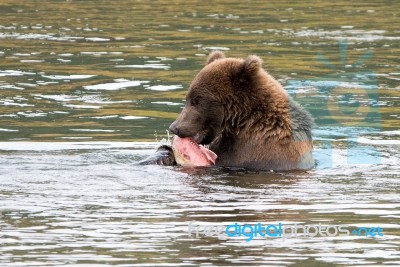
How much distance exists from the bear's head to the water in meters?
0.43

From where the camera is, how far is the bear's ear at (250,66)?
432 inches

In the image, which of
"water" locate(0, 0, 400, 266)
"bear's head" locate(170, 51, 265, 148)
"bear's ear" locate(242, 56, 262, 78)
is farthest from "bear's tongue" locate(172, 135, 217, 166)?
"bear's ear" locate(242, 56, 262, 78)

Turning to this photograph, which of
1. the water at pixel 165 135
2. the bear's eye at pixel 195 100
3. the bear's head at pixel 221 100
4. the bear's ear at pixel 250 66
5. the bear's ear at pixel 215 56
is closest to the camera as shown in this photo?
the water at pixel 165 135

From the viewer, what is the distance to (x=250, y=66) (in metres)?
11.0

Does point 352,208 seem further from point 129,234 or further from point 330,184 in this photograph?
point 129,234

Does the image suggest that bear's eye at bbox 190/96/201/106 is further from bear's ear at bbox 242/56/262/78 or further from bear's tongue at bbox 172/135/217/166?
bear's ear at bbox 242/56/262/78

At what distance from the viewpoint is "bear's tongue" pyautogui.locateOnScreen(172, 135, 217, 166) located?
37.0ft

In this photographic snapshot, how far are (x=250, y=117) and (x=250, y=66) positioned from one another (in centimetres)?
46

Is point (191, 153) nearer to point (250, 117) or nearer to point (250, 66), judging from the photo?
point (250, 117)

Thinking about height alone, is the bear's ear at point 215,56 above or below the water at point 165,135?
above

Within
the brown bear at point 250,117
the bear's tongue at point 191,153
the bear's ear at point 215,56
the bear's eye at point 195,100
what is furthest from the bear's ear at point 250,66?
the bear's tongue at point 191,153

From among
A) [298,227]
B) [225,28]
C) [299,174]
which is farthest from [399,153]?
[225,28]

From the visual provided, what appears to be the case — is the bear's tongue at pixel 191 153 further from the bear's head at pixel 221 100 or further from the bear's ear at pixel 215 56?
the bear's ear at pixel 215 56

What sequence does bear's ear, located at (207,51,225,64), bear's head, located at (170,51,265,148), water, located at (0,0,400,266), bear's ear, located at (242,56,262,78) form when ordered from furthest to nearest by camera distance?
bear's ear, located at (207,51,225,64), bear's head, located at (170,51,265,148), bear's ear, located at (242,56,262,78), water, located at (0,0,400,266)
